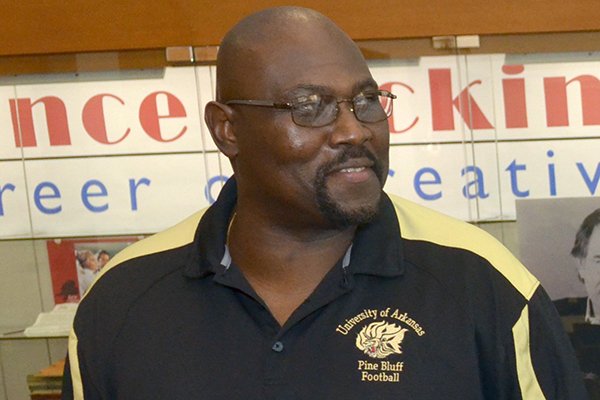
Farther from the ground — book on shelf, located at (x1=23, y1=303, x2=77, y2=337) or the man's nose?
the man's nose

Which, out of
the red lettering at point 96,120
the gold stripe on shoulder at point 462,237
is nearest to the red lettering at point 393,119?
the red lettering at point 96,120

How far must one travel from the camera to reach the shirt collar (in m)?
1.66

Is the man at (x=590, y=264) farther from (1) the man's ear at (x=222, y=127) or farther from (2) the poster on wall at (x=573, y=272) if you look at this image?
(1) the man's ear at (x=222, y=127)

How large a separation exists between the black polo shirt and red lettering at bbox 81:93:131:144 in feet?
3.60

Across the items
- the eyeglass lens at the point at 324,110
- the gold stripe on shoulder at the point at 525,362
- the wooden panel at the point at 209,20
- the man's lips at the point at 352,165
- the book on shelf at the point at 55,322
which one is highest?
the wooden panel at the point at 209,20

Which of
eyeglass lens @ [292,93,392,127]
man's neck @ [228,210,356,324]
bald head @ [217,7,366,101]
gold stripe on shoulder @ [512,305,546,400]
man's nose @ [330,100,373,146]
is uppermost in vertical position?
bald head @ [217,7,366,101]

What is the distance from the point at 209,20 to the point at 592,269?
1140 millimetres

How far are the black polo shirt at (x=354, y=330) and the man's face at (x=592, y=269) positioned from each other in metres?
1.05

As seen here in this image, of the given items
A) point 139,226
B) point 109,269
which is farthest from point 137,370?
point 139,226

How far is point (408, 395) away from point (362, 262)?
23 centimetres

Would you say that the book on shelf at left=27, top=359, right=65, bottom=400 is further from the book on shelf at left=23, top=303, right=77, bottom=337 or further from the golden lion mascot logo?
the golden lion mascot logo

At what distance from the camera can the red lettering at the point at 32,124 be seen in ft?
9.42

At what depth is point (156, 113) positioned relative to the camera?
9.29 feet

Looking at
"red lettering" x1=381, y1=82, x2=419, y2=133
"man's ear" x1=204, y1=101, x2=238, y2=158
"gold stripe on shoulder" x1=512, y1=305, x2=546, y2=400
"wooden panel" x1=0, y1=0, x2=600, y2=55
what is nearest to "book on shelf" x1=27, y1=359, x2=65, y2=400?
"wooden panel" x1=0, y1=0, x2=600, y2=55
